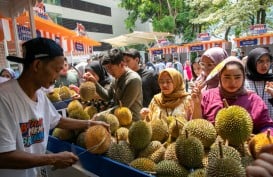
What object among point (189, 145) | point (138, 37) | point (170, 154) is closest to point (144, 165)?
point (170, 154)

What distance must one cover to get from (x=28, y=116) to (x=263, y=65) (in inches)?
104

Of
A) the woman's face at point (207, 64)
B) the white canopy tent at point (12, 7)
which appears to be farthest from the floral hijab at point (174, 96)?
the white canopy tent at point (12, 7)

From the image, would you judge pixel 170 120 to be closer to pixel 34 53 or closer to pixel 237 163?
pixel 237 163

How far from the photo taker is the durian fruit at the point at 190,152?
1430mm

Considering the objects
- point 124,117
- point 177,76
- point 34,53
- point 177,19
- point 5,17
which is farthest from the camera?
point 177,19

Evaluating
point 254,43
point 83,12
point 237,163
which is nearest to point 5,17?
point 237,163

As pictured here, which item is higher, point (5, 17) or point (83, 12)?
point (83, 12)

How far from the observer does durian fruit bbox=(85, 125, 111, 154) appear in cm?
175

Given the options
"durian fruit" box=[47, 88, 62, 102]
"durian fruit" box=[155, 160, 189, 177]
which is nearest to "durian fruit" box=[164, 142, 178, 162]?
"durian fruit" box=[155, 160, 189, 177]

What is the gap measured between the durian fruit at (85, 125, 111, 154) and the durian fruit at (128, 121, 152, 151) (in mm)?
156

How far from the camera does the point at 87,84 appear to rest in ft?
9.52

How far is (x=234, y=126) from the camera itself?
4.95ft

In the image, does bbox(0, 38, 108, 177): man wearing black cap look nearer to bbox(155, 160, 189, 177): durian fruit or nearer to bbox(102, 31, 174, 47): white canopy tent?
bbox(155, 160, 189, 177): durian fruit

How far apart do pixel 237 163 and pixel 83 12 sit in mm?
25978
